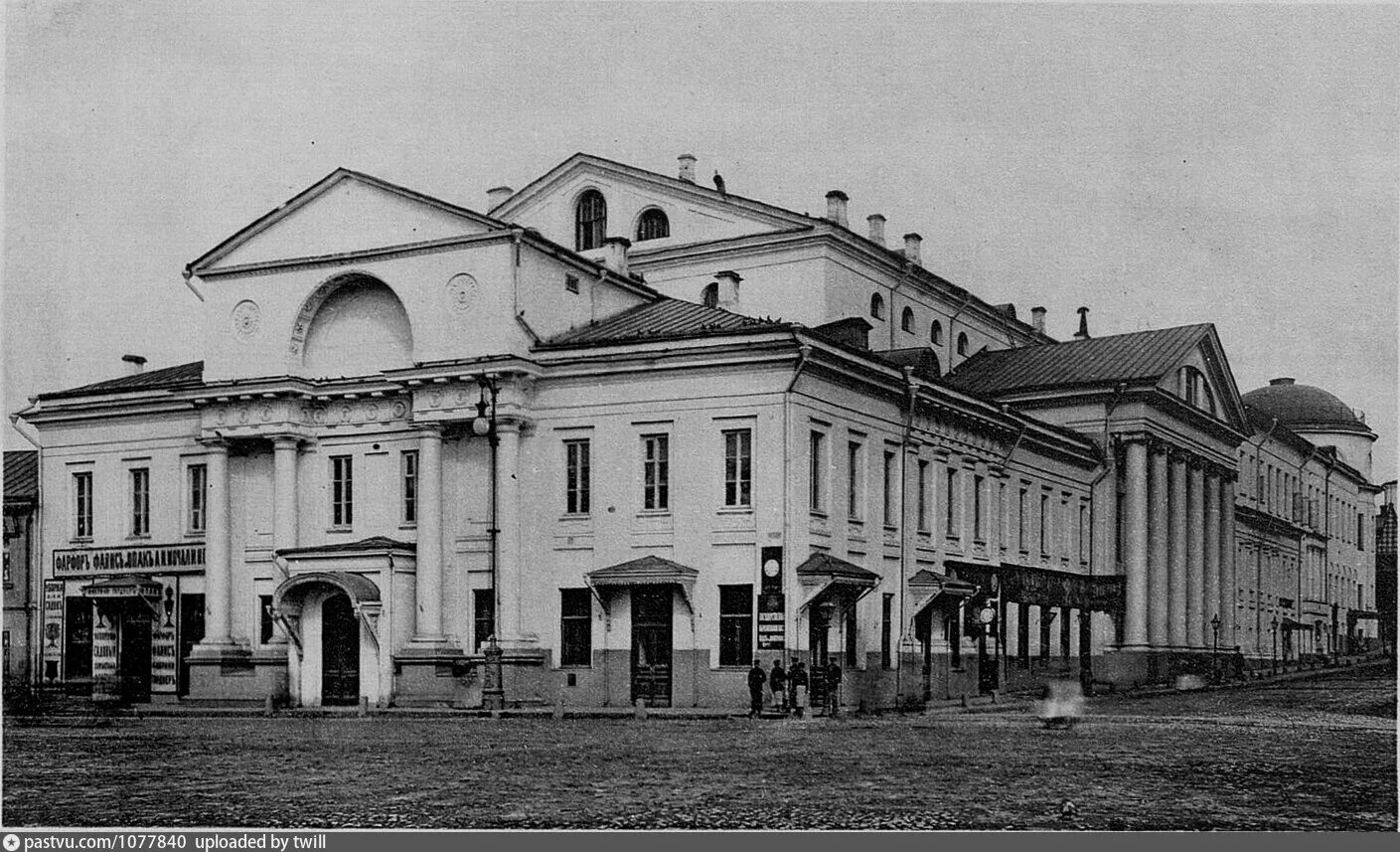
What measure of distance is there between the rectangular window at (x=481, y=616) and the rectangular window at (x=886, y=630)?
994 centimetres

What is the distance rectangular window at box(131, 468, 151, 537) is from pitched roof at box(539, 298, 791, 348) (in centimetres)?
1330

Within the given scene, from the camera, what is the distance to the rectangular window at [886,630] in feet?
147

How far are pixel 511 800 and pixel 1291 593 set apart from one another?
61072 millimetres

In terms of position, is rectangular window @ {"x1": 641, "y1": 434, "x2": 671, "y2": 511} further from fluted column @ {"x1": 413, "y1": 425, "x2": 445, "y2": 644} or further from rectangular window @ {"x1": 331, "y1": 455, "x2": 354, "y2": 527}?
rectangular window @ {"x1": 331, "y1": 455, "x2": 354, "y2": 527}

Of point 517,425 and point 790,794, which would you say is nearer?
point 790,794

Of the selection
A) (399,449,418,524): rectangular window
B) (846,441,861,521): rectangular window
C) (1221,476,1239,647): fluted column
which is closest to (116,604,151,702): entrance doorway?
(399,449,418,524): rectangular window

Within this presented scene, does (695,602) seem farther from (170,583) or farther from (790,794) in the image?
(790,794)

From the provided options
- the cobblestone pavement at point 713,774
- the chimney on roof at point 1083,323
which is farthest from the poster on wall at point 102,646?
the chimney on roof at point 1083,323

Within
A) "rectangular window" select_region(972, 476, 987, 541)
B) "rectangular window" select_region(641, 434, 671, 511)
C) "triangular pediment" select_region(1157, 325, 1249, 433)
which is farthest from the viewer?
"triangular pediment" select_region(1157, 325, 1249, 433)

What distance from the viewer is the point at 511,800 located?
20.9m

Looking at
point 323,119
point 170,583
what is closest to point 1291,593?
point 170,583

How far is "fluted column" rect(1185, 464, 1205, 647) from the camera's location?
2557 inches

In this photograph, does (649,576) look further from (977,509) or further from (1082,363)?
(1082,363)

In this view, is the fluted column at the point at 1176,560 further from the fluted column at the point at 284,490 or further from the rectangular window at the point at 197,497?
the rectangular window at the point at 197,497
